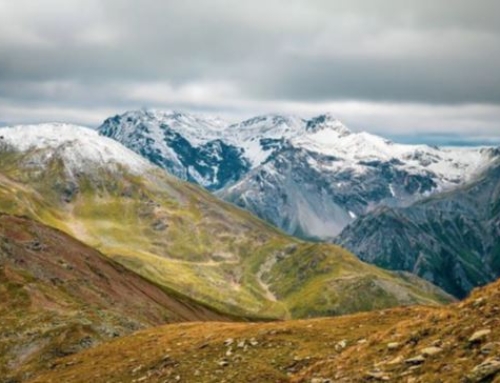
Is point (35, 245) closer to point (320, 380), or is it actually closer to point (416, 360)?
point (320, 380)

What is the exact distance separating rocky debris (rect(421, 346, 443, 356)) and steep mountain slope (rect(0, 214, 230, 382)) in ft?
183

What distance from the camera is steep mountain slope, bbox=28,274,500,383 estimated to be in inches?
1070

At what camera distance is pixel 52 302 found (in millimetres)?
117062

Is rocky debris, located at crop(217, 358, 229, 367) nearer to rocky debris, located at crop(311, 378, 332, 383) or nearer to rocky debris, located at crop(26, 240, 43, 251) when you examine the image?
rocky debris, located at crop(311, 378, 332, 383)

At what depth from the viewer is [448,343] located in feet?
92.7

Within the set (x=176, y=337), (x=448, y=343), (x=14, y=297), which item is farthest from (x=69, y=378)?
(x=14, y=297)

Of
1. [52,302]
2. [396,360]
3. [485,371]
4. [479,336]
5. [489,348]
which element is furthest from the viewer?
[52,302]

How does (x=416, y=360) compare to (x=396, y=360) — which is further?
(x=396, y=360)

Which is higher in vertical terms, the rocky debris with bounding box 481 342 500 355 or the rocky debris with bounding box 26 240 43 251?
the rocky debris with bounding box 481 342 500 355

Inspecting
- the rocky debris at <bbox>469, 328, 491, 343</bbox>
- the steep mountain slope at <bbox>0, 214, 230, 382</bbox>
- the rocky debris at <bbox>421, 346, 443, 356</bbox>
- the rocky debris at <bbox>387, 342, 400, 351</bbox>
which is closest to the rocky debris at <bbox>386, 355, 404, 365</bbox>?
the rocky debris at <bbox>421, 346, 443, 356</bbox>

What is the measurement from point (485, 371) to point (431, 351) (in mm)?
4348

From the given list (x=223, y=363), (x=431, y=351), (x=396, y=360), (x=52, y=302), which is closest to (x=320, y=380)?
(x=396, y=360)

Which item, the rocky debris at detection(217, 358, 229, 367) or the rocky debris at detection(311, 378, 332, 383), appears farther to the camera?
the rocky debris at detection(217, 358, 229, 367)

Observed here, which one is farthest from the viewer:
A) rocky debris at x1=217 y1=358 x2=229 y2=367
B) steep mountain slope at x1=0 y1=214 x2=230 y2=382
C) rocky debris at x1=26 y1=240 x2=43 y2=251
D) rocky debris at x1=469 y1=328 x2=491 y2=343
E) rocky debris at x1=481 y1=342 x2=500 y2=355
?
rocky debris at x1=26 y1=240 x2=43 y2=251
